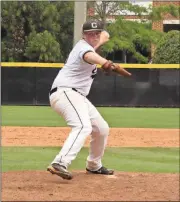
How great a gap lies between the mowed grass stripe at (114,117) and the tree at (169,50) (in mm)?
4911

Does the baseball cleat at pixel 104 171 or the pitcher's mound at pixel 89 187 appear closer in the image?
the pitcher's mound at pixel 89 187

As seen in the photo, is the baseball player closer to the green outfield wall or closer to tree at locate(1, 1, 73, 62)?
the green outfield wall

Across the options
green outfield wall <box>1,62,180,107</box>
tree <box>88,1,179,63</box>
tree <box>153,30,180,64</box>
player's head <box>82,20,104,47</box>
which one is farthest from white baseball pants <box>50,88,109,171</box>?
tree <box>88,1,179,63</box>

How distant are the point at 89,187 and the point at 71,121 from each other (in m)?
0.74

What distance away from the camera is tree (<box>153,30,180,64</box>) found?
26.5 meters

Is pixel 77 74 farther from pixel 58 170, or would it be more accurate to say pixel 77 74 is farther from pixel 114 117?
pixel 114 117

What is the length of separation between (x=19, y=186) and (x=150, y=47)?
96.4 ft

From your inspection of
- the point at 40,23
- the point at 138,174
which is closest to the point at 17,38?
the point at 40,23

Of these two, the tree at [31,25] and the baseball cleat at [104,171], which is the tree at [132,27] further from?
the baseball cleat at [104,171]

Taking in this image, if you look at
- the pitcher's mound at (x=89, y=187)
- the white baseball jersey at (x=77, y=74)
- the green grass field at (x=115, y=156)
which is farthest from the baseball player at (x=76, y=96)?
the green grass field at (x=115, y=156)

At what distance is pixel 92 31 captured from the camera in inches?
241

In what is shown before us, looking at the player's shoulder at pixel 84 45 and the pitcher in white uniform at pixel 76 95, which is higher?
the player's shoulder at pixel 84 45

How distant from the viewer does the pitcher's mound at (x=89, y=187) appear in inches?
208

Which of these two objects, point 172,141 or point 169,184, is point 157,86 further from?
point 169,184
